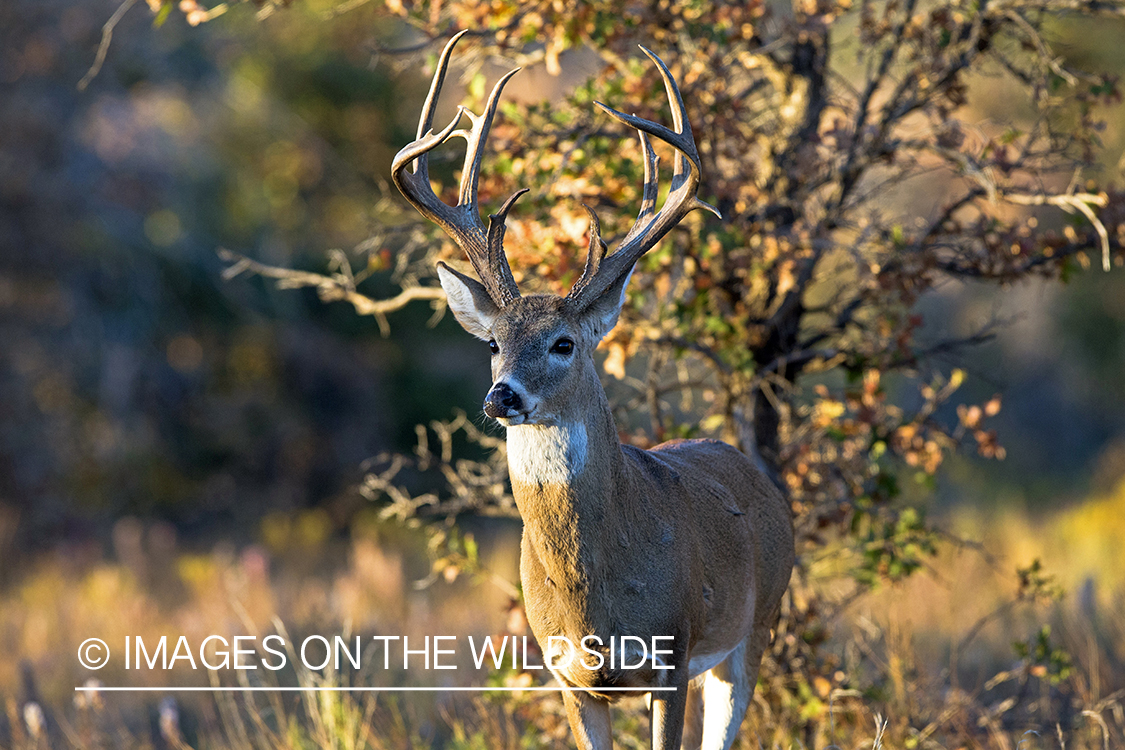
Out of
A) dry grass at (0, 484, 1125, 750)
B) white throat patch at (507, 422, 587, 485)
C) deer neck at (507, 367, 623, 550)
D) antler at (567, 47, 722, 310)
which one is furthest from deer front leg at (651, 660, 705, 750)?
antler at (567, 47, 722, 310)

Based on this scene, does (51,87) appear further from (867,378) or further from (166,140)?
(867,378)

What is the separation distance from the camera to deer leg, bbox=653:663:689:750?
4211 mm

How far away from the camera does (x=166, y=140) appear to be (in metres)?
18.0

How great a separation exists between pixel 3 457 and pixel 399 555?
17.4ft

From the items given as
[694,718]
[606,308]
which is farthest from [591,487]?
[694,718]

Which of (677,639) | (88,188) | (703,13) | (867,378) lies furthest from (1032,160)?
(88,188)

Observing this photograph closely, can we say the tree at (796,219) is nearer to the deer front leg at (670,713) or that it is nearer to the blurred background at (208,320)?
the deer front leg at (670,713)

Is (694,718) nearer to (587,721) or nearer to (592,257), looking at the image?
(587,721)

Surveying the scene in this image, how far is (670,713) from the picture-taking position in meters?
4.24

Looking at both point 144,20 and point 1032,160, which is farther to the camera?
point 144,20

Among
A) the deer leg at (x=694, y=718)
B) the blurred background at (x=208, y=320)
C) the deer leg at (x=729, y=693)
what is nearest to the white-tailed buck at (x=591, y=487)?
the deer leg at (x=729, y=693)

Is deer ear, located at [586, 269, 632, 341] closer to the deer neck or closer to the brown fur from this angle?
the brown fur

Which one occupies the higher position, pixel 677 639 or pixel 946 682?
pixel 677 639

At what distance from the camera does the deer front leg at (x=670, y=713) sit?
13.8 feet
